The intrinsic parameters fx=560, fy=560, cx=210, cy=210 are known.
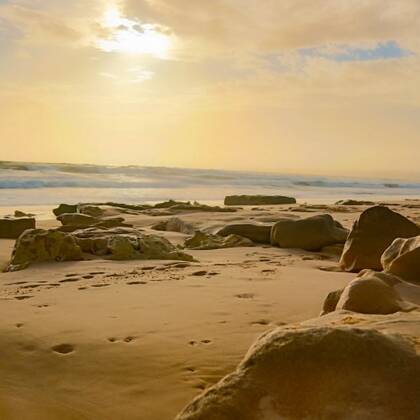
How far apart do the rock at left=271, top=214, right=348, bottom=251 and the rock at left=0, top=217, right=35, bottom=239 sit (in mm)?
3505

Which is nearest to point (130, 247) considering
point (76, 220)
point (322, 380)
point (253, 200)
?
point (76, 220)

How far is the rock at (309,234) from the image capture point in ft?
21.6

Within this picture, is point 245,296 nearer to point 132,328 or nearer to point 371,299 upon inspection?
point 132,328

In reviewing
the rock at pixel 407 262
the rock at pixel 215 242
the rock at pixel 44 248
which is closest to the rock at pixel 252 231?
the rock at pixel 215 242

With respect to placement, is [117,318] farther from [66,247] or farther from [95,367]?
[66,247]

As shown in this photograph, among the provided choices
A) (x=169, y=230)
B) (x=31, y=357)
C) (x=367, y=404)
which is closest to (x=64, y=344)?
A: (x=31, y=357)

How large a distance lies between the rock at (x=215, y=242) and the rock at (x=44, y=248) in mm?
1697

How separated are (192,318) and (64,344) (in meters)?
0.73

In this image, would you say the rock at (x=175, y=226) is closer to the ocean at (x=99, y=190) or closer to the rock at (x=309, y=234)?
the rock at (x=309, y=234)

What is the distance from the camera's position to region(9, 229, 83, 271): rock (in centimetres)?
539

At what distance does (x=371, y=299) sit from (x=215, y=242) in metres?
4.25

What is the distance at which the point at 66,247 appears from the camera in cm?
549

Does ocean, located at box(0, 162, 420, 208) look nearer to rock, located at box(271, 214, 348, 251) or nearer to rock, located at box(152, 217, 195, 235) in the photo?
rock, located at box(152, 217, 195, 235)

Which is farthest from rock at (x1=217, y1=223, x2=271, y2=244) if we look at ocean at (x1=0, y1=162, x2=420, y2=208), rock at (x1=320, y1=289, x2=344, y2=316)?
ocean at (x1=0, y1=162, x2=420, y2=208)
